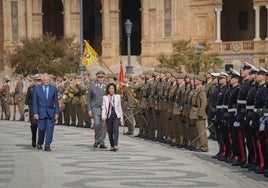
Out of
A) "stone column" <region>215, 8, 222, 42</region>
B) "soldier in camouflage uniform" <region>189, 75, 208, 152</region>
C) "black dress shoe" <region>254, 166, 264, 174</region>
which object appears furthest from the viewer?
"stone column" <region>215, 8, 222, 42</region>

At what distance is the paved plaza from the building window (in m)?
35.7

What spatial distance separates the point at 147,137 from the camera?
23281 mm

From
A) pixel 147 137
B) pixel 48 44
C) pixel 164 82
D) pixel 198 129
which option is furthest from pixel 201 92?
pixel 48 44

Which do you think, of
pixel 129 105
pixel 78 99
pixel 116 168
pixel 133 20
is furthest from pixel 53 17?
pixel 116 168

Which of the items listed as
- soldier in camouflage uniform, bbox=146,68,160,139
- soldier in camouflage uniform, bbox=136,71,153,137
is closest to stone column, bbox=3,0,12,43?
soldier in camouflage uniform, bbox=136,71,153,137

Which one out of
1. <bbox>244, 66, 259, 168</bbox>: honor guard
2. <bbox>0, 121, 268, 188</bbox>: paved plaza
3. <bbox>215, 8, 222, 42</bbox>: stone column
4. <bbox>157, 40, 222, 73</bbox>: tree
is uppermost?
<bbox>215, 8, 222, 42</bbox>: stone column

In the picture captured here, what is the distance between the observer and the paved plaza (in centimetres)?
1331

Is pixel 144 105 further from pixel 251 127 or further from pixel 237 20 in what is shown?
pixel 237 20

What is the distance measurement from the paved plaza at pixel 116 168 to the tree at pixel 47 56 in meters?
24.5

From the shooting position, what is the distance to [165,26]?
179 feet

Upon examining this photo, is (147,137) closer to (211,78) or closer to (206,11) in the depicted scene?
(211,78)

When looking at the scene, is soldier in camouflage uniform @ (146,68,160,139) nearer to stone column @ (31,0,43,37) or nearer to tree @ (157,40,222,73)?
tree @ (157,40,222,73)

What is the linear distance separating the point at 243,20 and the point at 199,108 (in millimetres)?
38455

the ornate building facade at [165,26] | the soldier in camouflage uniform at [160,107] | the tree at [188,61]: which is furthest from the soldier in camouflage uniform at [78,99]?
the ornate building facade at [165,26]
